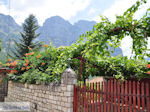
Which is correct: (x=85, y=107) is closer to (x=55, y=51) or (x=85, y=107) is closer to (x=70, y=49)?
(x=70, y=49)

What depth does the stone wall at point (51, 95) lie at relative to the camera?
476 cm

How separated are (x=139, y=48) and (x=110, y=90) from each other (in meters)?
1.35

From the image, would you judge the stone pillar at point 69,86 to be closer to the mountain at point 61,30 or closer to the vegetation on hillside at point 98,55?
the vegetation on hillside at point 98,55

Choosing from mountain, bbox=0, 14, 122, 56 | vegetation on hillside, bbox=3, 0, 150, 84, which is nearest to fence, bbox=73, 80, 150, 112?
vegetation on hillside, bbox=3, 0, 150, 84

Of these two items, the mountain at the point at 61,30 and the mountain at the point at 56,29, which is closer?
the mountain at the point at 61,30

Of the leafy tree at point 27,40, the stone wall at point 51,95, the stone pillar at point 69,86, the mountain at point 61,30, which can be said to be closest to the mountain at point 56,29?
the mountain at point 61,30

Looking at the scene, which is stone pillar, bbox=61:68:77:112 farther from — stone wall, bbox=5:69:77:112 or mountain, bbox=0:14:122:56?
mountain, bbox=0:14:122:56

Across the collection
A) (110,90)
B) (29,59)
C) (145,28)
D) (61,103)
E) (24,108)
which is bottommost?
(24,108)

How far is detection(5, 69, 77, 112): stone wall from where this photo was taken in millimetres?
4758

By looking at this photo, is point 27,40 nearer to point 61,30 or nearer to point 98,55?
point 98,55

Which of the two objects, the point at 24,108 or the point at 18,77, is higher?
the point at 18,77

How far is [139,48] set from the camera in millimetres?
3955

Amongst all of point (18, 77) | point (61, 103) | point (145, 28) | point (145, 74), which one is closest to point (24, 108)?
point (61, 103)

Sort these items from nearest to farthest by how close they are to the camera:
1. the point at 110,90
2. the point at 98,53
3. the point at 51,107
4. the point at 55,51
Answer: the point at 110,90 < the point at 98,53 < the point at 51,107 < the point at 55,51
